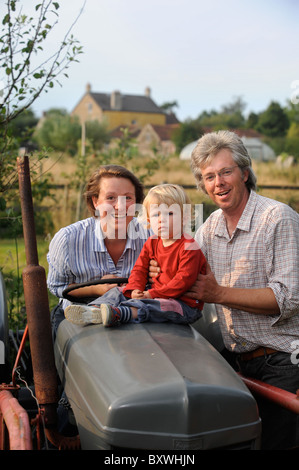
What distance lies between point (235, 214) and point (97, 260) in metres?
0.78

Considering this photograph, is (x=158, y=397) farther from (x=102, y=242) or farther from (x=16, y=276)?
(x=16, y=276)

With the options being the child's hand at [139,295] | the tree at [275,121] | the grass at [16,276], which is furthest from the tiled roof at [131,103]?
the child's hand at [139,295]

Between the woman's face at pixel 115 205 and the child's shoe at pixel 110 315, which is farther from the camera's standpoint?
the woman's face at pixel 115 205

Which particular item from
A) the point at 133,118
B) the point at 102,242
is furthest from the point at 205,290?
the point at 133,118

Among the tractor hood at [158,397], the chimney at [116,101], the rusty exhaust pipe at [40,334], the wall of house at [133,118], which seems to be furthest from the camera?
the chimney at [116,101]

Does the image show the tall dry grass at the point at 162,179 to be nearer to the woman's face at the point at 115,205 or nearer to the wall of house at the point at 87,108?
the woman's face at the point at 115,205

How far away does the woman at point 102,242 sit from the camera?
2.96 metres

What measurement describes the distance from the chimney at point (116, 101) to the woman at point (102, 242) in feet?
257

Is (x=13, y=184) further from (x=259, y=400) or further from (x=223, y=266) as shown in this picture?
(x=259, y=400)

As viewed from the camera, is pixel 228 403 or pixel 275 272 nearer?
pixel 228 403

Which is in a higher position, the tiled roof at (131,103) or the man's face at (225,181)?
the tiled roof at (131,103)

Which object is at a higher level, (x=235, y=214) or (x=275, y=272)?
(x=235, y=214)
